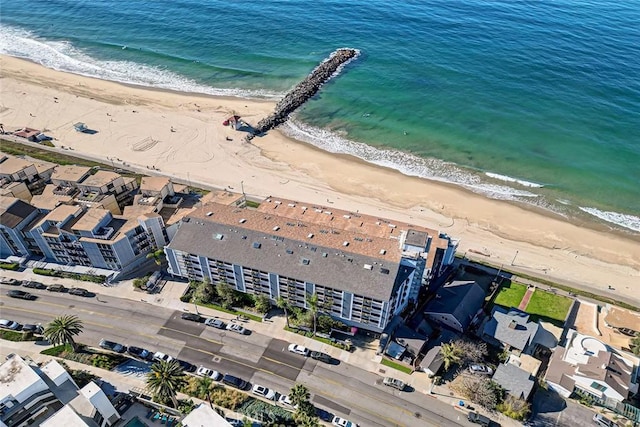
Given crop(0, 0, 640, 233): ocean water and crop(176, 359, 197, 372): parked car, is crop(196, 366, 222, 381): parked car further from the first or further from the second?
crop(0, 0, 640, 233): ocean water

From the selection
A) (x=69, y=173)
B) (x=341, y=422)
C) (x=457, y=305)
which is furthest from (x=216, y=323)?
(x=69, y=173)

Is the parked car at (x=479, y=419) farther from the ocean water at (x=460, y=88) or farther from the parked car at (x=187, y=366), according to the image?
the ocean water at (x=460, y=88)

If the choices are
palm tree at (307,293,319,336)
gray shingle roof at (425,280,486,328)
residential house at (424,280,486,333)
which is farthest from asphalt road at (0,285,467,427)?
gray shingle roof at (425,280,486,328)

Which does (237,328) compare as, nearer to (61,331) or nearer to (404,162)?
(61,331)

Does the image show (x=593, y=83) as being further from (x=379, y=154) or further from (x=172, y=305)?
(x=172, y=305)

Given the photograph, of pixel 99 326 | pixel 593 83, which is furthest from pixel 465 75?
pixel 99 326

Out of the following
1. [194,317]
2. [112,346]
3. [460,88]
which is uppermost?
[460,88]
